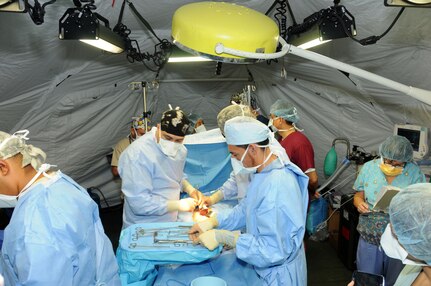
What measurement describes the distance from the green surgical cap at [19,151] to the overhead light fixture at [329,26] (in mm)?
1979

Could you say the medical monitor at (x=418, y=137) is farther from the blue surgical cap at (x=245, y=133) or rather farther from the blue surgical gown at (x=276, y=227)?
the blue surgical cap at (x=245, y=133)

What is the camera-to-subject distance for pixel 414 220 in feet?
4.51

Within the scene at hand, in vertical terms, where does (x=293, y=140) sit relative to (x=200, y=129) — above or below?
above

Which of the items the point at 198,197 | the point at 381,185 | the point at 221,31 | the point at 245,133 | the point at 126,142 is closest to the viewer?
the point at 221,31

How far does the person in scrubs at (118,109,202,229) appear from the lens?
8.63 ft

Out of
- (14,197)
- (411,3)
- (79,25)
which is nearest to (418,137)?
(411,3)

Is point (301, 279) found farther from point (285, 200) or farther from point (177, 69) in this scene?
point (177, 69)

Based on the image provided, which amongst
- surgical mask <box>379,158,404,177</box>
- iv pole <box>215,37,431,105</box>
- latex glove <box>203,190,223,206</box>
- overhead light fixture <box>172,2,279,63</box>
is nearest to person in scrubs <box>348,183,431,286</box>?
iv pole <box>215,37,431,105</box>

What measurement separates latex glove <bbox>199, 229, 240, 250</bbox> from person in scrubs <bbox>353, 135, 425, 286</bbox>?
4.84ft

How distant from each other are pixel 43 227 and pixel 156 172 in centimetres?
131

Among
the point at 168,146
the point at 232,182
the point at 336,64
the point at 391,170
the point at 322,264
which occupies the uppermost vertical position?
the point at 336,64

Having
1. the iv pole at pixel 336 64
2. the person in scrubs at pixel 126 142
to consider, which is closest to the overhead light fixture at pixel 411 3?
the iv pole at pixel 336 64

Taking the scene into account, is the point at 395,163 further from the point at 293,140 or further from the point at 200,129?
the point at 200,129

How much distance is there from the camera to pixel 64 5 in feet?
8.84
